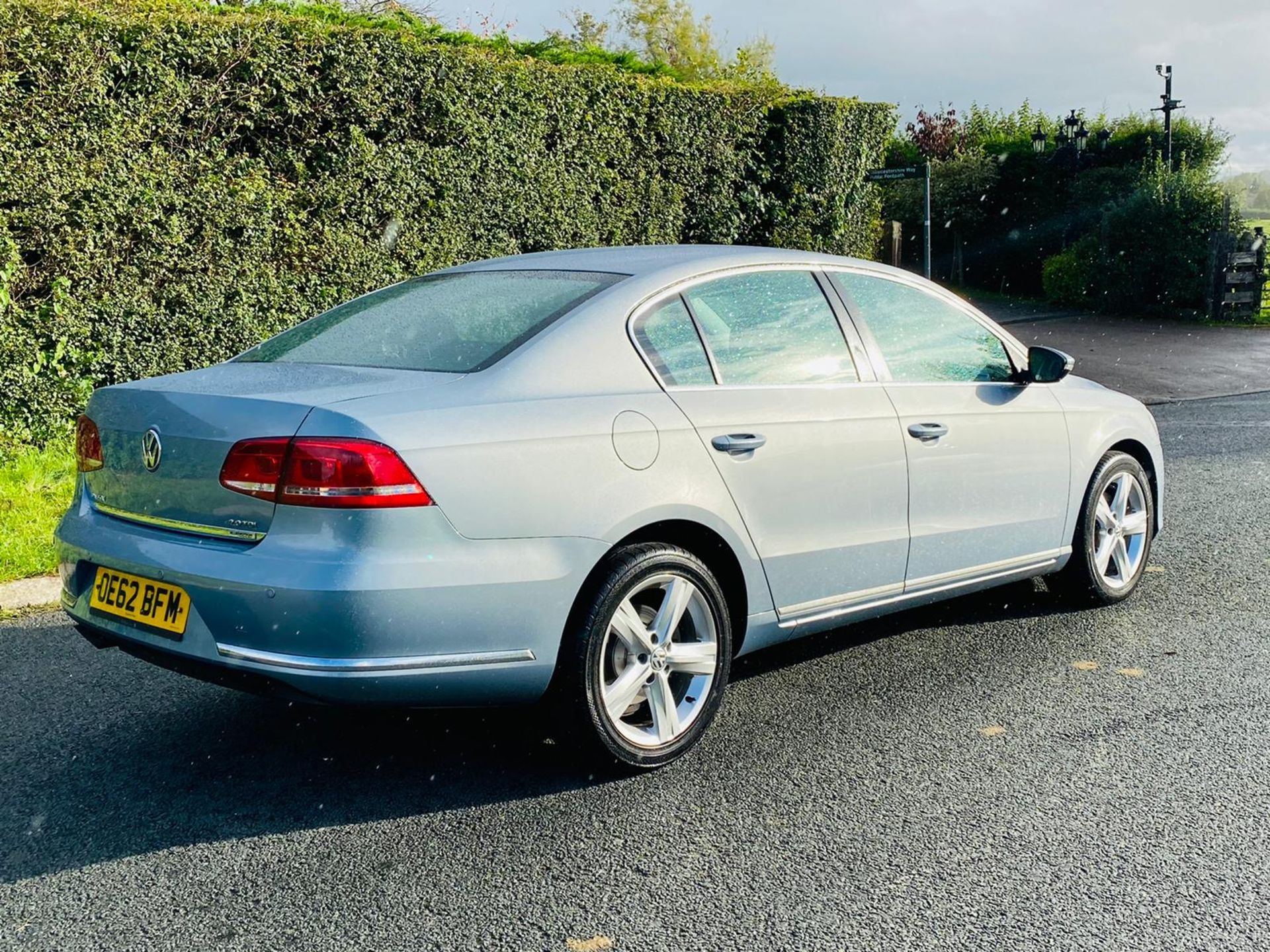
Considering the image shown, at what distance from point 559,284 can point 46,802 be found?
7.31ft

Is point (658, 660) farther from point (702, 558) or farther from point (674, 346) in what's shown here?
point (674, 346)

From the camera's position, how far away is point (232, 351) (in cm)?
998

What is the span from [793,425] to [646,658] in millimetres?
952

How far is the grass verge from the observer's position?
6.32 meters

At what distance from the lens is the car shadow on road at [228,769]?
3570mm

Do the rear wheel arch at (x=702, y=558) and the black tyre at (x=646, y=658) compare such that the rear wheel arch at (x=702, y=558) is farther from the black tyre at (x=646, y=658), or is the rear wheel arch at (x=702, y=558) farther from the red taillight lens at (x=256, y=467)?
the red taillight lens at (x=256, y=467)

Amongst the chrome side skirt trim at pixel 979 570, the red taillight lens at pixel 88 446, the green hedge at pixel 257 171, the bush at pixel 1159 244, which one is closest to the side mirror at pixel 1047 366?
the chrome side skirt trim at pixel 979 570

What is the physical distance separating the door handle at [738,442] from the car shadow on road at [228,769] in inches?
39.0

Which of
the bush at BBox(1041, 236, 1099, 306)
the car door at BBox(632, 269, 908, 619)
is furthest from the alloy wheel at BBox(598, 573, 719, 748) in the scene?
the bush at BBox(1041, 236, 1099, 306)

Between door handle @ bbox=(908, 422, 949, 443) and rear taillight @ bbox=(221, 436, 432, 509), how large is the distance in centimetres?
203

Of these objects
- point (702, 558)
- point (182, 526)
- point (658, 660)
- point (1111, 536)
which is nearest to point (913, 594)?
point (702, 558)

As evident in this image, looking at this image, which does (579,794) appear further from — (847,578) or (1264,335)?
(1264,335)

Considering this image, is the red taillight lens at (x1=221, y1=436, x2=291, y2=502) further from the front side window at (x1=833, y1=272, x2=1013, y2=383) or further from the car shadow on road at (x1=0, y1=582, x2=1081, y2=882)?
the front side window at (x1=833, y1=272, x2=1013, y2=383)

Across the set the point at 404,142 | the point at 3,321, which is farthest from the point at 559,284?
the point at 404,142
